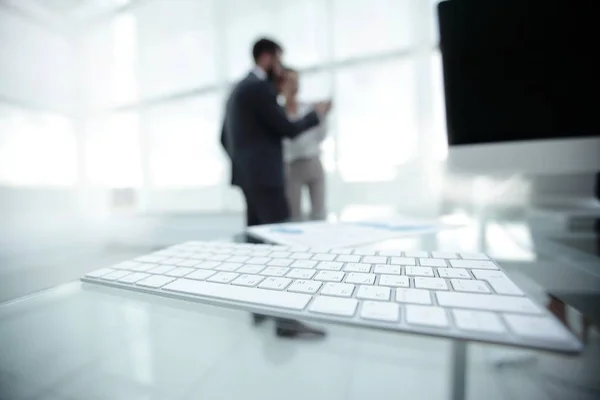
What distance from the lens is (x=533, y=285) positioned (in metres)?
0.27

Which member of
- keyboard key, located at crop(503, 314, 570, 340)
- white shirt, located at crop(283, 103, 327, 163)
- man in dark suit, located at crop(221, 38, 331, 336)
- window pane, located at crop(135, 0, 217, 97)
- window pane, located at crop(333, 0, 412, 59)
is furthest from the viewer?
window pane, located at crop(135, 0, 217, 97)

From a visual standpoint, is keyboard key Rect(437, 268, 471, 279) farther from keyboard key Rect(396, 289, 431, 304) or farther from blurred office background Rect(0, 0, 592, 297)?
blurred office background Rect(0, 0, 592, 297)

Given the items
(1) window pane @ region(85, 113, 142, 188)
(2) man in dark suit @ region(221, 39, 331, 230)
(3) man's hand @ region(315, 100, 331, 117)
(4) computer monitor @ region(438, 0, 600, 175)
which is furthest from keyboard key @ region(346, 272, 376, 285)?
(1) window pane @ region(85, 113, 142, 188)

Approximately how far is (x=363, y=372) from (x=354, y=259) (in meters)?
0.14

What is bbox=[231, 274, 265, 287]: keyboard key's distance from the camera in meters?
0.23

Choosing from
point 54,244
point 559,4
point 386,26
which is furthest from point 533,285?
point 54,244

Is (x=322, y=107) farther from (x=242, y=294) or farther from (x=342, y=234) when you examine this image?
(x=242, y=294)

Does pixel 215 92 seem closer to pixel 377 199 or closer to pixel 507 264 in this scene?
pixel 377 199

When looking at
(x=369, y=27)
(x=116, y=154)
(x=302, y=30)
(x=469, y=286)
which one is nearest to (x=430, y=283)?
(x=469, y=286)

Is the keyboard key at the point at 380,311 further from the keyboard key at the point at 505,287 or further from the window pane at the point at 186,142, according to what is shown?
the window pane at the point at 186,142

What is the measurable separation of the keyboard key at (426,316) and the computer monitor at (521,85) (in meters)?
0.61

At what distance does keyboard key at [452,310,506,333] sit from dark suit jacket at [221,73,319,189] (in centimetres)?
112

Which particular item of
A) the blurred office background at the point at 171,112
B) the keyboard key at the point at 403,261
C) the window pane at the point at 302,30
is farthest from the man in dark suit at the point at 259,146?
the window pane at the point at 302,30

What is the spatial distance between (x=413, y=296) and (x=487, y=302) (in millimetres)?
45
